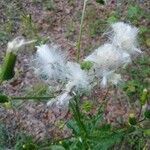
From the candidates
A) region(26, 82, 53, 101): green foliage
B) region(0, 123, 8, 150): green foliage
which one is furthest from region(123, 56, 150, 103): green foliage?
region(0, 123, 8, 150): green foliage

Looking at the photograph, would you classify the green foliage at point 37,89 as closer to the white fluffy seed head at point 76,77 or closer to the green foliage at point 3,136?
the green foliage at point 3,136

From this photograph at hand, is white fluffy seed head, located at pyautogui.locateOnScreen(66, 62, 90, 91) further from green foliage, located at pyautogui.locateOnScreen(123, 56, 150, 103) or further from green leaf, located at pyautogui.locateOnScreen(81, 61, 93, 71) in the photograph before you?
green foliage, located at pyautogui.locateOnScreen(123, 56, 150, 103)

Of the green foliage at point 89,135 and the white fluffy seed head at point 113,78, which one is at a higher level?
the white fluffy seed head at point 113,78

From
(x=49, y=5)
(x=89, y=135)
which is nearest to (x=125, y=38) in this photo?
(x=89, y=135)

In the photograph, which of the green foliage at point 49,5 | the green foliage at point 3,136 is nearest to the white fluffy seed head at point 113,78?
the green foliage at point 3,136

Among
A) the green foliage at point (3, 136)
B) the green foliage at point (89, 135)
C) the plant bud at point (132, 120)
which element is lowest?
the green foliage at point (3, 136)

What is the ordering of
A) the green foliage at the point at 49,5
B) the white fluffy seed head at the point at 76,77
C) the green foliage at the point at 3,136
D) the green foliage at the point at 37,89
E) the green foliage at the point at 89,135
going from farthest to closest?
the green foliage at the point at 49,5
the green foliage at the point at 37,89
the green foliage at the point at 3,136
the green foliage at the point at 89,135
the white fluffy seed head at the point at 76,77

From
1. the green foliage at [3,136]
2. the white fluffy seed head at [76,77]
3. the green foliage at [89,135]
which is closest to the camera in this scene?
the white fluffy seed head at [76,77]

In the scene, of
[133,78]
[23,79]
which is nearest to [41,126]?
[23,79]
